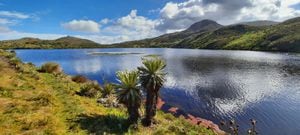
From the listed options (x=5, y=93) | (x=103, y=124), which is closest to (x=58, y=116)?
(x=103, y=124)

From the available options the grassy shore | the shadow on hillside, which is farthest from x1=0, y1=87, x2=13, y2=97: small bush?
the shadow on hillside

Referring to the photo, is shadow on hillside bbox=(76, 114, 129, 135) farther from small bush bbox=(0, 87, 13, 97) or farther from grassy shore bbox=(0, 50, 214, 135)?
small bush bbox=(0, 87, 13, 97)

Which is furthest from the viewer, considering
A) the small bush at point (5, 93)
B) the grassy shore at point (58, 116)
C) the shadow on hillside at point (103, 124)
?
the small bush at point (5, 93)

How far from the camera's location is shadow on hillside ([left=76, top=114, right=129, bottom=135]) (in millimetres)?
18078

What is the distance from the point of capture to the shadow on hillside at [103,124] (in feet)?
59.3

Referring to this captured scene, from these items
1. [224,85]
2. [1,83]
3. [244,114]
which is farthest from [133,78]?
[224,85]

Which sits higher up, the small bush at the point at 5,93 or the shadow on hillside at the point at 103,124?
the small bush at the point at 5,93

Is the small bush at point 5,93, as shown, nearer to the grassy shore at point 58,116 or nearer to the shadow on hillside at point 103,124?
the grassy shore at point 58,116

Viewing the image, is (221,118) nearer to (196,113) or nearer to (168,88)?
(196,113)

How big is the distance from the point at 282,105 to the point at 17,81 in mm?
38612

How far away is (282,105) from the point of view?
40.7 meters

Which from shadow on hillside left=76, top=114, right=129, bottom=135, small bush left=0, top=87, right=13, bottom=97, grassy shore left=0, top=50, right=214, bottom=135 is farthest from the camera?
small bush left=0, top=87, right=13, bottom=97

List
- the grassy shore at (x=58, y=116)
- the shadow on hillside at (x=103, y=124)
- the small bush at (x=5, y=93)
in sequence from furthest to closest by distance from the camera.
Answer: the small bush at (x=5, y=93) < the shadow on hillside at (x=103, y=124) < the grassy shore at (x=58, y=116)

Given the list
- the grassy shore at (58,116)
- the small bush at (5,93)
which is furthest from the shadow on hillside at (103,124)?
the small bush at (5,93)
